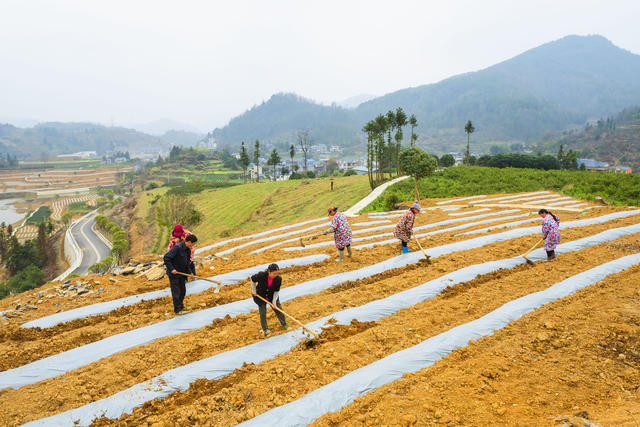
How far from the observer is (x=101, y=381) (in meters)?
4.89

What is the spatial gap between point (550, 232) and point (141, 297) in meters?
10.6

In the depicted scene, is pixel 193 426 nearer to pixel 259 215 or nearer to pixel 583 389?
pixel 583 389

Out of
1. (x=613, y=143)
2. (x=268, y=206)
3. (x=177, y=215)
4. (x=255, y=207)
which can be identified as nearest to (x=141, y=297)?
(x=177, y=215)

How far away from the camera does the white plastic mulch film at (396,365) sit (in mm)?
4016

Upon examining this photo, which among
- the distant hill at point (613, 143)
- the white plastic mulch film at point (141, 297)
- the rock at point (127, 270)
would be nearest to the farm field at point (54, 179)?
the rock at point (127, 270)

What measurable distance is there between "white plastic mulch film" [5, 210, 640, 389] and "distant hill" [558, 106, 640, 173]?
373 ft

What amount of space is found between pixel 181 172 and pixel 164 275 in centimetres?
10595

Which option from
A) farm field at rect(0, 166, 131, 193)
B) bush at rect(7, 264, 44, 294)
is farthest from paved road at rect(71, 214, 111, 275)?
farm field at rect(0, 166, 131, 193)

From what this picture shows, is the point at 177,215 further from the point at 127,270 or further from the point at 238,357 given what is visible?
the point at 238,357

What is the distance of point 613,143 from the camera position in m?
110

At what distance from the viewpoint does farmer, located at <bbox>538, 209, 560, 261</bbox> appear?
856 cm

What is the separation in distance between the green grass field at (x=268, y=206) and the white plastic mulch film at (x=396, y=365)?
66.8 ft

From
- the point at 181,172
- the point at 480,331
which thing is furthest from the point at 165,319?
the point at 181,172

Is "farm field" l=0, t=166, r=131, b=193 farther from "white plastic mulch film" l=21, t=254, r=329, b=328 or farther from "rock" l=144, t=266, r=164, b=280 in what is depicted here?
"white plastic mulch film" l=21, t=254, r=329, b=328
